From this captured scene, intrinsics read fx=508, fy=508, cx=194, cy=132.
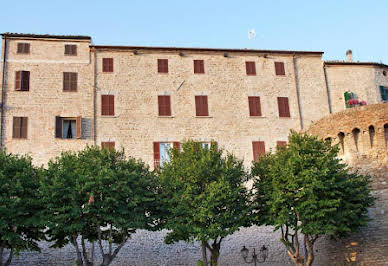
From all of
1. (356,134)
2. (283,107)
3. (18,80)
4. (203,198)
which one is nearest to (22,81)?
(18,80)

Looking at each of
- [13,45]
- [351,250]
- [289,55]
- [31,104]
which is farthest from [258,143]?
[13,45]

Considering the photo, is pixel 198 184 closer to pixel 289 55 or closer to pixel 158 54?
pixel 158 54

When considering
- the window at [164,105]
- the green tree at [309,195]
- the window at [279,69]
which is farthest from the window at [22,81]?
the window at [279,69]

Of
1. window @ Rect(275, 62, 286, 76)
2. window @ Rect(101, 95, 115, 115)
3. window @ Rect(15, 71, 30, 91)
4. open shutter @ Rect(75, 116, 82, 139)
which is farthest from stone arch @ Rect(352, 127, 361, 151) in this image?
window @ Rect(15, 71, 30, 91)

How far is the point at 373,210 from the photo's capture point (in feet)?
92.1

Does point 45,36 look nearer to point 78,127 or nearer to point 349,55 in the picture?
point 78,127

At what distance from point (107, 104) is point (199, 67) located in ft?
23.4

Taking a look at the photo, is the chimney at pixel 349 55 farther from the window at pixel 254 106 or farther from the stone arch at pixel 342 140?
the stone arch at pixel 342 140

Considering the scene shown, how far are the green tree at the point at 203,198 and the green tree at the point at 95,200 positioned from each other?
1239mm

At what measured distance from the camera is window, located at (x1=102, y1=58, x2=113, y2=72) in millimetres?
35125

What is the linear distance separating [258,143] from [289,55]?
7557mm

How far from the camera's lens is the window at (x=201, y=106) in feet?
115

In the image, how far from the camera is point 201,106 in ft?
116

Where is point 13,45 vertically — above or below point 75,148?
above
